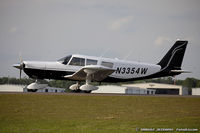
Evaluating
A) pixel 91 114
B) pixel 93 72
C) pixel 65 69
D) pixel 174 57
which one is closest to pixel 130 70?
pixel 93 72

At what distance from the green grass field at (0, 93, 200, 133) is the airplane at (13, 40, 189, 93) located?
483 cm

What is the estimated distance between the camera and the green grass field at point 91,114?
14219 millimetres

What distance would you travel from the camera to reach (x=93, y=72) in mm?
25906

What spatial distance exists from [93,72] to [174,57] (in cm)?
717

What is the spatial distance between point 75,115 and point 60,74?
1047cm

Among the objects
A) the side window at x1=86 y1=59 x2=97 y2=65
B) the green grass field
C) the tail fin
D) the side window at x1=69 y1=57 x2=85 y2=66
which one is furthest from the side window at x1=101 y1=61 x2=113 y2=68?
the green grass field

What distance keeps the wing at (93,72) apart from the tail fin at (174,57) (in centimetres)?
525

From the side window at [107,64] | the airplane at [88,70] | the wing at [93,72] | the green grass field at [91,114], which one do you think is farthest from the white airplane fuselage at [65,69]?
the green grass field at [91,114]

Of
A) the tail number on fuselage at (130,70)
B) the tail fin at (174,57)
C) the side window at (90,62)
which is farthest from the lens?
the tail fin at (174,57)

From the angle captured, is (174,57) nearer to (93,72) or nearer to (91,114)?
(93,72)

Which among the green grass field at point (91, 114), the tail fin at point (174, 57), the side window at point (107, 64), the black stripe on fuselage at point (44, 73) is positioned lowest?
the green grass field at point (91, 114)

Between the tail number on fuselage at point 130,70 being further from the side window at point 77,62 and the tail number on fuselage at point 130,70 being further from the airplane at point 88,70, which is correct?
the side window at point 77,62

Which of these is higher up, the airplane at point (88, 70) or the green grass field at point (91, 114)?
the airplane at point (88, 70)

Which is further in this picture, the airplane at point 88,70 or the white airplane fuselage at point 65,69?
the white airplane fuselage at point 65,69
